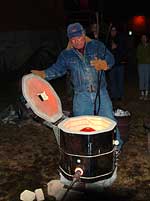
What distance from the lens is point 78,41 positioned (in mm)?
4625

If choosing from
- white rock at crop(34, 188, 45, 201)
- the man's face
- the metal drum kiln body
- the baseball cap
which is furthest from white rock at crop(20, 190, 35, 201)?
the baseball cap

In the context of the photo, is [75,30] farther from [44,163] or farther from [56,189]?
[44,163]

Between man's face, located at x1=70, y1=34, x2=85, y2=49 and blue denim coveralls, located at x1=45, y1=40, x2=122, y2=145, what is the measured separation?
0.08 m

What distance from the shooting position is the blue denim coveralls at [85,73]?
4.72 metres

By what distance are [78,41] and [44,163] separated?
2.06m

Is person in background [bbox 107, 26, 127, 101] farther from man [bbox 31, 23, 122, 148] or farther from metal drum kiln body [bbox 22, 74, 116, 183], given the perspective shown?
metal drum kiln body [bbox 22, 74, 116, 183]

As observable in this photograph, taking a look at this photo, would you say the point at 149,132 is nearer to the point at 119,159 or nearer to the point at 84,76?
Result: the point at 119,159

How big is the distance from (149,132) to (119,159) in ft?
3.29

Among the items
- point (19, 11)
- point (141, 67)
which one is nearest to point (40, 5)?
point (19, 11)

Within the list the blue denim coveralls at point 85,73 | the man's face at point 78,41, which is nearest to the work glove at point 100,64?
the blue denim coveralls at point 85,73

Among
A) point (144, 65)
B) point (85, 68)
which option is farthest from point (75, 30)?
point (144, 65)

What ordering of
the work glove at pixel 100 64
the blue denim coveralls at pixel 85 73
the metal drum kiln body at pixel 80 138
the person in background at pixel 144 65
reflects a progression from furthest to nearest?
the person in background at pixel 144 65 → the blue denim coveralls at pixel 85 73 → the work glove at pixel 100 64 → the metal drum kiln body at pixel 80 138

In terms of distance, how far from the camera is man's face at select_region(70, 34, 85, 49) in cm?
461

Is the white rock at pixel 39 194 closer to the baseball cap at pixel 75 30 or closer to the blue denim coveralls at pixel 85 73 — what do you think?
the blue denim coveralls at pixel 85 73
